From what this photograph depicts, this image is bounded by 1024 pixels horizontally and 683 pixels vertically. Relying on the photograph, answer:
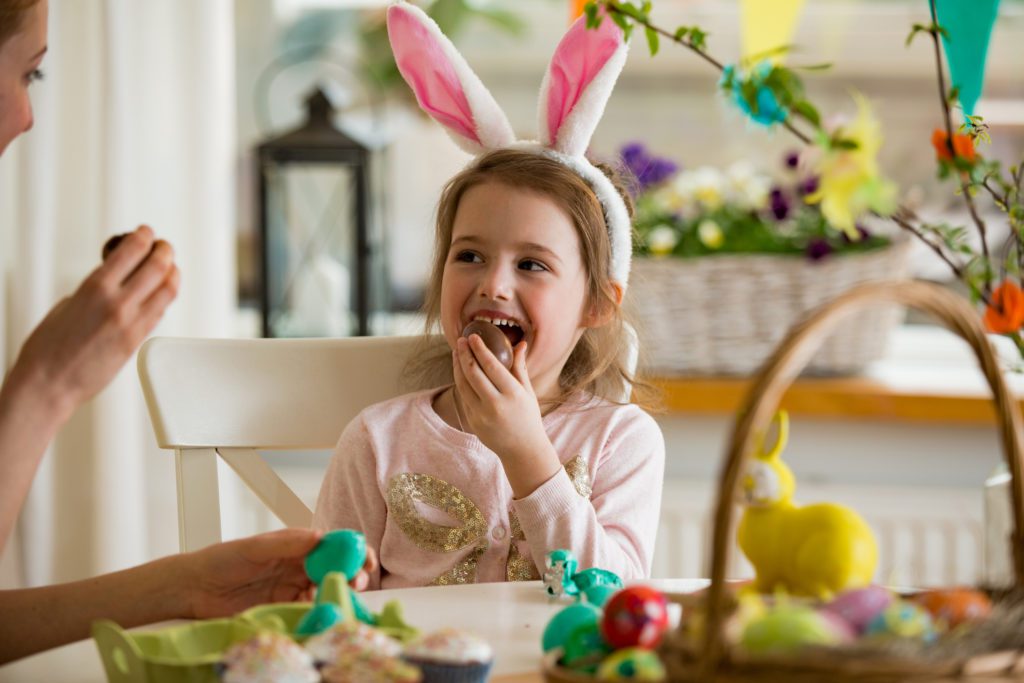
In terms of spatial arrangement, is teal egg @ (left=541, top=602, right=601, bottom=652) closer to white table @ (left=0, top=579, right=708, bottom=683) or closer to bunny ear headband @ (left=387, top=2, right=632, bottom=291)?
white table @ (left=0, top=579, right=708, bottom=683)

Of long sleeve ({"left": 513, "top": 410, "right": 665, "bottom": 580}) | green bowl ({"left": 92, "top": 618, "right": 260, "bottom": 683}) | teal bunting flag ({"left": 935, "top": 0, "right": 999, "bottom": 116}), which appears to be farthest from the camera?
long sleeve ({"left": 513, "top": 410, "right": 665, "bottom": 580})

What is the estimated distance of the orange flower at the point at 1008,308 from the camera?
0.95m

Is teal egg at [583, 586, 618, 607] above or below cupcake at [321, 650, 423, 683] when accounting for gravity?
below

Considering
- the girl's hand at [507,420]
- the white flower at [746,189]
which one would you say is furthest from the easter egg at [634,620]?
the white flower at [746,189]

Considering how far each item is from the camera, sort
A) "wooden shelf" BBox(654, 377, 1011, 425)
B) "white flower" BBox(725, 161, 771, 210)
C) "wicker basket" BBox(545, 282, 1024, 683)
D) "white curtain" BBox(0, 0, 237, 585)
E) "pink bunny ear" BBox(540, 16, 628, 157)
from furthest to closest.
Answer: "white flower" BBox(725, 161, 771, 210) < "wooden shelf" BBox(654, 377, 1011, 425) < "white curtain" BBox(0, 0, 237, 585) < "pink bunny ear" BBox(540, 16, 628, 157) < "wicker basket" BBox(545, 282, 1024, 683)

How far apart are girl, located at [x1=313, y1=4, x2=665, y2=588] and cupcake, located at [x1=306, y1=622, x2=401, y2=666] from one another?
55cm

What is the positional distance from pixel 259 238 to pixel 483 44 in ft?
2.16

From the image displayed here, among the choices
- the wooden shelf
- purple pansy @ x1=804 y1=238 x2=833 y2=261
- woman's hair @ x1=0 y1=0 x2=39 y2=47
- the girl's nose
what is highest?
woman's hair @ x1=0 y1=0 x2=39 y2=47

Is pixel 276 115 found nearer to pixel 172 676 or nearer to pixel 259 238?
pixel 259 238

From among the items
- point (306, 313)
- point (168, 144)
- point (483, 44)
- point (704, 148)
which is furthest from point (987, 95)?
point (168, 144)

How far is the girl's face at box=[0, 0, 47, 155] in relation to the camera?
44.1 inches

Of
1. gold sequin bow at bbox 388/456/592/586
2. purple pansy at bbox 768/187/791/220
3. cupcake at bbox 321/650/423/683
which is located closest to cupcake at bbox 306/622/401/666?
cupcake at bbox 321/650/423/683

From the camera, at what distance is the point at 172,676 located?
2.37ft

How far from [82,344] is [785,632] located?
1.74 feet
